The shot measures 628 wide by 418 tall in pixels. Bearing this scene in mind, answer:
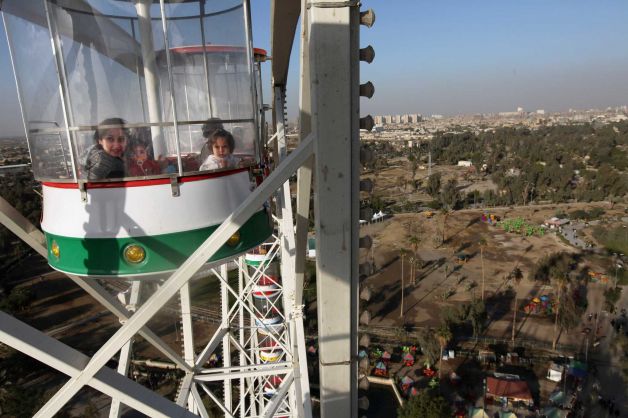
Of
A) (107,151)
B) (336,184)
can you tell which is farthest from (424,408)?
(107,151)

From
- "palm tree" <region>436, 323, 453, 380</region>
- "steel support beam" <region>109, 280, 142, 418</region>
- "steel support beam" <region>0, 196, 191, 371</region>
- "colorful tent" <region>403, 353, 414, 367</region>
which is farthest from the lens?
"colorful tent" <region>403, 353, 414, 367</region>

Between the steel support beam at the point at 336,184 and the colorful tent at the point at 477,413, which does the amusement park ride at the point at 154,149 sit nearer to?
the steel support beam at the point at 336,184

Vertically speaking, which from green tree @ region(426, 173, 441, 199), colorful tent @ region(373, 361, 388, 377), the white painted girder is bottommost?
colorful tent @ region(373, 361, 388, 377)

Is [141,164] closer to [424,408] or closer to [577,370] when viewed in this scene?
[424,408]

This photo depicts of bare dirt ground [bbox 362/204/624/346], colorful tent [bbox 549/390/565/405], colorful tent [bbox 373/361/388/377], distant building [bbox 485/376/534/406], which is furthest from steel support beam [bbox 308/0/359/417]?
bare dirt ground [bbox 362/204/624/346]

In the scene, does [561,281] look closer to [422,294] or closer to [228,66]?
[422,294]

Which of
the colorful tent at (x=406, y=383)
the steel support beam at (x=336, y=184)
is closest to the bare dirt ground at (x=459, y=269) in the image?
the colorful tent at (x=406, y=383)

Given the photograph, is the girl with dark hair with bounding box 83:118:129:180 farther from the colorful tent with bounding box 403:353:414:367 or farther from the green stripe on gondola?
the colorful tent with bounding box 403:353:414:367
